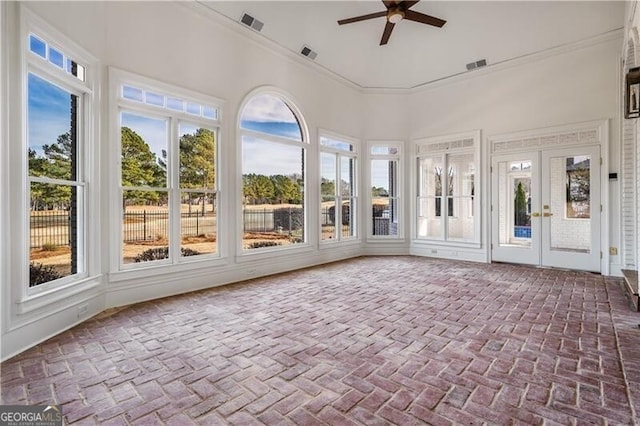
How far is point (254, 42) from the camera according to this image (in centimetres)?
531

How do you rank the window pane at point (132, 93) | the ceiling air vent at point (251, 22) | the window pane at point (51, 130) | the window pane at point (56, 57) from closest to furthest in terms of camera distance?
the window pane at point (51, 130) < the window pane at point (56, 57) < the window pane at point (132, 93) < the ceiling air vent at point (251, 22)

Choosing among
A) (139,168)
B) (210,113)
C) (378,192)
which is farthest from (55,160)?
(378,192)

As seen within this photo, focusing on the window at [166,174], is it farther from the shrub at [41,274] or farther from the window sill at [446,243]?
the window sill at [446,243]

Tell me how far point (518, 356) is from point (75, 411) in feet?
10.1

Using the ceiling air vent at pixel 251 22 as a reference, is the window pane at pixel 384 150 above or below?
below

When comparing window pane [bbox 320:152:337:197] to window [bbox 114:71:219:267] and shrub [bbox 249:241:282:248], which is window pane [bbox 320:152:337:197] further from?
window [bbox 114:71:219:267]

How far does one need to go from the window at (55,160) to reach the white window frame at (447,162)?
6.41 meters

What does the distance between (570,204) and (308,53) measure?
5.57 meters

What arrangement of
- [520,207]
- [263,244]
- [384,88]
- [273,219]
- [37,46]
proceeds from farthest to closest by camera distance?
[384,88] < [520,207] < [273,219] < [263,244] < [37,46]

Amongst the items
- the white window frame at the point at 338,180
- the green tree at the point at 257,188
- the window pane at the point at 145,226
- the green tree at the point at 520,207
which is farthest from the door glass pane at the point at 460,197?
the window pane at the point at 145,226

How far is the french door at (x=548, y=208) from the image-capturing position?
18.4ft

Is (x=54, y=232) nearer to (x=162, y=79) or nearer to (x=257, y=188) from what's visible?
(x=162, y=79)

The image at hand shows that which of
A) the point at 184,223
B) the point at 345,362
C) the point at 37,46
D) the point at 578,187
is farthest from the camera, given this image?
the point at 578,187

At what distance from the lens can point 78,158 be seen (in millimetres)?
3438
